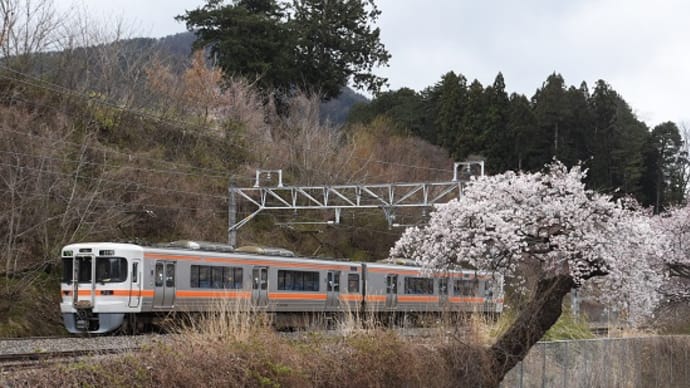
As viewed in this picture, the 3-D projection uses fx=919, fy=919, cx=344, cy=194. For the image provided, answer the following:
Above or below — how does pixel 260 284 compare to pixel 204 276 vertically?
below

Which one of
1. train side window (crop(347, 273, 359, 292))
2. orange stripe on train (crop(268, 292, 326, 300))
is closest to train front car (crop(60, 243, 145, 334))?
orange stripe on train (crop(268, 292, 326, 300))

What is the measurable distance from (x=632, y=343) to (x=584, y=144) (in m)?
41.5

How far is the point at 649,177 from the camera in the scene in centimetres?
6588

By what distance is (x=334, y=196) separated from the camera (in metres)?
43.3

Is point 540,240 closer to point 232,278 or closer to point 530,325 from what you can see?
point 530,325

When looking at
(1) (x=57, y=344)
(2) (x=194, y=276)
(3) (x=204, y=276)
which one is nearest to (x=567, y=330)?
(3) (x=204, y=276)

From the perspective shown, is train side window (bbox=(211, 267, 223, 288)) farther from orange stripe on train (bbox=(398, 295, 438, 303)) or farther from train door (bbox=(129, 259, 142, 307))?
orange stripe on train (bbox=(398, 295, 438, 303))

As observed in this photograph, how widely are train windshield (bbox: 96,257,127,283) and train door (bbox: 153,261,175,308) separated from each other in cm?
79

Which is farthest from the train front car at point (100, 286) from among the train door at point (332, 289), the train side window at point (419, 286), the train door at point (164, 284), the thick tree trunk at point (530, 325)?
the train side window at point (419, 286)

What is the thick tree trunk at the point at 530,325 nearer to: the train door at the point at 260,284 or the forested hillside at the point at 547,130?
the train door at the point at 260,284

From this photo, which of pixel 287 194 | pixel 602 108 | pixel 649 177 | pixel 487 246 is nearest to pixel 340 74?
pixel 287 194

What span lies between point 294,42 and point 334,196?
1272cm

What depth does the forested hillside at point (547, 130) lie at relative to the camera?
58906 mm

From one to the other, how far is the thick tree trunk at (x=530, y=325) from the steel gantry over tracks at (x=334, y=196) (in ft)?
36.0
